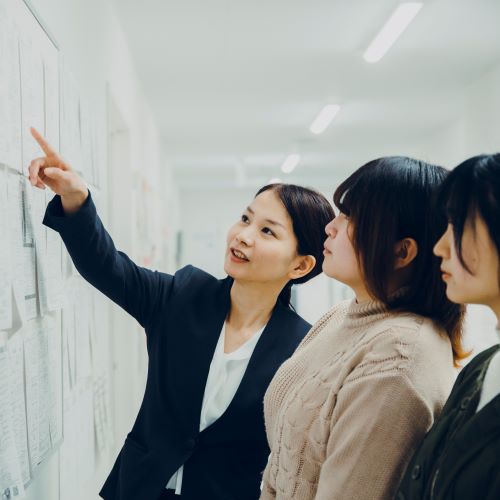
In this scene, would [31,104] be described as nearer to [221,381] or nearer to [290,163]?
[221,381]

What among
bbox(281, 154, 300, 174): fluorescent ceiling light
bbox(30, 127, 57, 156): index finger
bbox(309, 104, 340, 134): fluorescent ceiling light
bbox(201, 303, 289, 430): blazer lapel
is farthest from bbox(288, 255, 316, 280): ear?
bbox(281, 154, 300, 174): fluorescent ceiling light

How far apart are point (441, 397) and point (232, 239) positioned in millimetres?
831

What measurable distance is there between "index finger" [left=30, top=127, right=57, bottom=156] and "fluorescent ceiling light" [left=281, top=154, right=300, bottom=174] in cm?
572

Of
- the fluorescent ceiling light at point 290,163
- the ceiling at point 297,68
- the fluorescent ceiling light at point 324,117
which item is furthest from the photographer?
the fluorescent ceiling light at point 290,163

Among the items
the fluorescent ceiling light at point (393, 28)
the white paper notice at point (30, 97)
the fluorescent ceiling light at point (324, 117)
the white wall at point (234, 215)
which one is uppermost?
the fluorescent ceiling light at point (393, 28)

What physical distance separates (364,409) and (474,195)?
343 mm

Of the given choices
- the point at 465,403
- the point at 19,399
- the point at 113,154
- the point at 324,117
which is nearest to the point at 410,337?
the point at 465,403

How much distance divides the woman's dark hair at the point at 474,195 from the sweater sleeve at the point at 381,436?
21 cm

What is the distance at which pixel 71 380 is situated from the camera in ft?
5.63

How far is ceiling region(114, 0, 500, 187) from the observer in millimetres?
3078

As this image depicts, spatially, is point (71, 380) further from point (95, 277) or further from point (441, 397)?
point (441, 397)

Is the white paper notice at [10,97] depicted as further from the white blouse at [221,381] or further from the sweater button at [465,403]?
the sweater button at [465,403]

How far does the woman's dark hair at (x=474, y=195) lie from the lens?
30.9 inches

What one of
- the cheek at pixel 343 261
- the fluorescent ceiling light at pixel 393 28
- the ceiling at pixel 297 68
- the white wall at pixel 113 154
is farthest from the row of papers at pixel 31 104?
the fluorescent ceiling light at pixel 393 28
